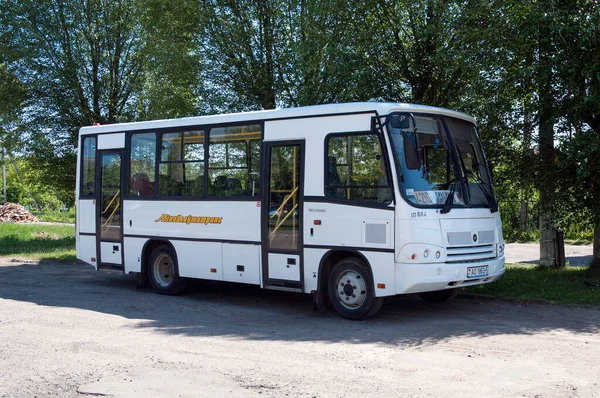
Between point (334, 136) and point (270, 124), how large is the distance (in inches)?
54.7

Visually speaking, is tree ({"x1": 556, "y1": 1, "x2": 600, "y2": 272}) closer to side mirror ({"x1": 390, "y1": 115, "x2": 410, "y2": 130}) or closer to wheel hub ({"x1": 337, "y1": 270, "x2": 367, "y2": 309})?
side mirror ({"x1": 390, "y1": 115, "x2": 410, "y2": 130})

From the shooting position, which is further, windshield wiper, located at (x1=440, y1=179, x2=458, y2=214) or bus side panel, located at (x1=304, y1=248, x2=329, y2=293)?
bus side panel, located at (x1=304, y1=248, x2=329, y2=293)

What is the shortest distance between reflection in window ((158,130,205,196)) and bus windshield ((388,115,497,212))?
413 centimetres

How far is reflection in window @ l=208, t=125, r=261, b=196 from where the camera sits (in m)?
11.5

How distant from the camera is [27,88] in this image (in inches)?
920

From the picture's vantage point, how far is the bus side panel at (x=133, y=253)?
13.4 meters

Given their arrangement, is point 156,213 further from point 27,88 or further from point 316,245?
point 27,88

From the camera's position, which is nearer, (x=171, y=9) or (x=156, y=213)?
(x=156, y=213)

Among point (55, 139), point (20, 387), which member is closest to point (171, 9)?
point (55, 139)

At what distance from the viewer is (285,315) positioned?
1077 cm

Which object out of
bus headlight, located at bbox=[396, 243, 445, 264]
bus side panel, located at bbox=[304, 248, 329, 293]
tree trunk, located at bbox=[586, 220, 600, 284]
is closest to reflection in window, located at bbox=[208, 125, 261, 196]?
bus side panel, located at bbox=[304, 248, 329, 293]

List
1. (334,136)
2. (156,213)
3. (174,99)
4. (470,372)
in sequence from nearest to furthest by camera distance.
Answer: (470,372), (334,136), (156,213), (174,99)

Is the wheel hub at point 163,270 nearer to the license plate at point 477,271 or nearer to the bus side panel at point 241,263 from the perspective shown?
the bus side panel at point 241,263

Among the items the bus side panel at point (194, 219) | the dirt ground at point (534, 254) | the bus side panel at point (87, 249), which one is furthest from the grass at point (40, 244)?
the dirt ground at point (534, 254)
